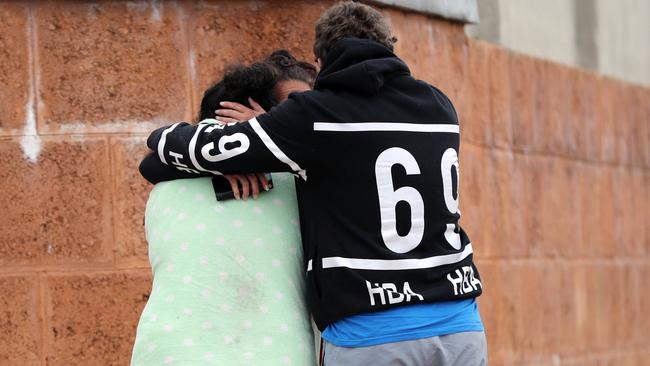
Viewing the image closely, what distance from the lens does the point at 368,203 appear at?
3.58m

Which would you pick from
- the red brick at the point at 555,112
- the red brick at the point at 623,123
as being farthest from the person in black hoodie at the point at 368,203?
the red brick at the point at 623,123

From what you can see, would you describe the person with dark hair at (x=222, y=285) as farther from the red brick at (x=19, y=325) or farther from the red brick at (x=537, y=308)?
the red brick at (x=537, y=308)

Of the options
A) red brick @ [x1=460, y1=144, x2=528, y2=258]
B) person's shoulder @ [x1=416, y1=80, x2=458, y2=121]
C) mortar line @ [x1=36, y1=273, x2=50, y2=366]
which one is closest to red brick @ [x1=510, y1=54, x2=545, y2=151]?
red brick @ [x1=460, y1=144, x2=528, y2=258]

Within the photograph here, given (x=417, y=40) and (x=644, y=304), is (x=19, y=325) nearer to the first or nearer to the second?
(x=417, y=40)

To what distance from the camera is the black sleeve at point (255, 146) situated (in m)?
3.59

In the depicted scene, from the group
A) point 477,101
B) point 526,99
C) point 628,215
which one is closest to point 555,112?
point 526,99

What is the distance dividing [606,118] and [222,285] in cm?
557

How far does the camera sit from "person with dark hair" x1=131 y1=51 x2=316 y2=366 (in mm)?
3496

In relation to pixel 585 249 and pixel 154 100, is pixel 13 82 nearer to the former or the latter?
pixel 154 100

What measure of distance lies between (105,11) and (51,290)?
123 centimetres

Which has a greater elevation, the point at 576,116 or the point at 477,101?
the point at 477,101

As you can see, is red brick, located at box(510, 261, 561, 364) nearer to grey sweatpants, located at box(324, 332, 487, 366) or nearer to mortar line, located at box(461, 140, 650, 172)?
mortar line, located at box(461, 140, 650, 172)

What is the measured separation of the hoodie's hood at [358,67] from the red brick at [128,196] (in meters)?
2.03

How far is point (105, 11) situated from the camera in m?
5.61
